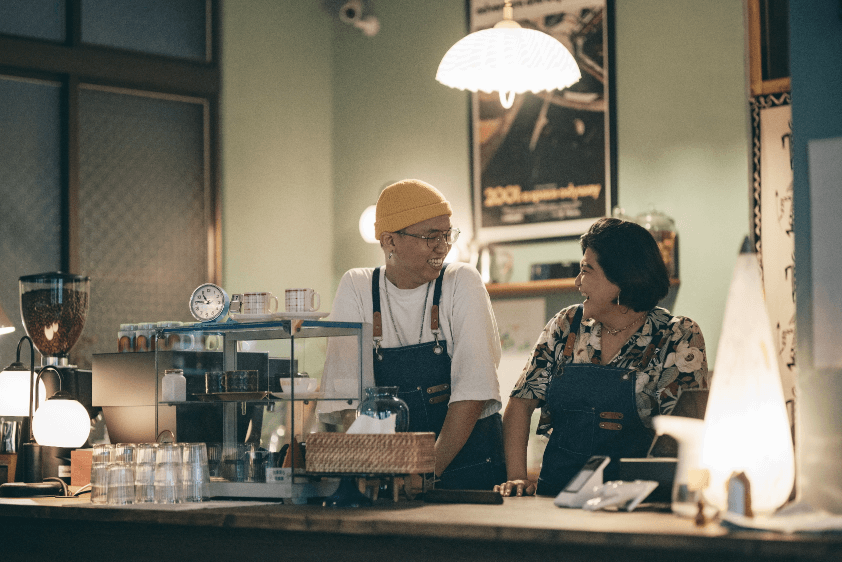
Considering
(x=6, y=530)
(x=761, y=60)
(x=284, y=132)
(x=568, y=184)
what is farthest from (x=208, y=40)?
(x=6, y=530)

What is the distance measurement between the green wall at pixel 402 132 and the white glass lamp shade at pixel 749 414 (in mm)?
3081

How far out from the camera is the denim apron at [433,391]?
9.21 ft

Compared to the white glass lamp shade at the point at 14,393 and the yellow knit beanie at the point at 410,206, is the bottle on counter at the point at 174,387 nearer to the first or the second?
the white glass lamp shade at the point at 14,393

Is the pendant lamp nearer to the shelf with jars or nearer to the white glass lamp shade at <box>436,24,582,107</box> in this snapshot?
the white glass lamp shade at <box>436,24,582,107</box>

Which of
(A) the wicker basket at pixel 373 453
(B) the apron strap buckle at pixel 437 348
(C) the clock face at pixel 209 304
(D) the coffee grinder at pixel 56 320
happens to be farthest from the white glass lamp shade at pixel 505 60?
(A) the wicker basket at pixel 373 453

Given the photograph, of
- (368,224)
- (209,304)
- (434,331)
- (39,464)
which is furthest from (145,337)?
(368,224)

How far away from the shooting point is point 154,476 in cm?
232

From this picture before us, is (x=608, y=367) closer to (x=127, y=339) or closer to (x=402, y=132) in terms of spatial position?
(x=127, y=339)

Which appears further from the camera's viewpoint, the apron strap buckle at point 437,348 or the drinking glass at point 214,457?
the apron strap buckle at point 437,348

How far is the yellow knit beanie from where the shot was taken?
108 inches

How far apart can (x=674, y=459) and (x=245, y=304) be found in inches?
42.5

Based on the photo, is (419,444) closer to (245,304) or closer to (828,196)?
(245,304)

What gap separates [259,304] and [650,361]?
1082mm

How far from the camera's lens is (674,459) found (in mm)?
2062
